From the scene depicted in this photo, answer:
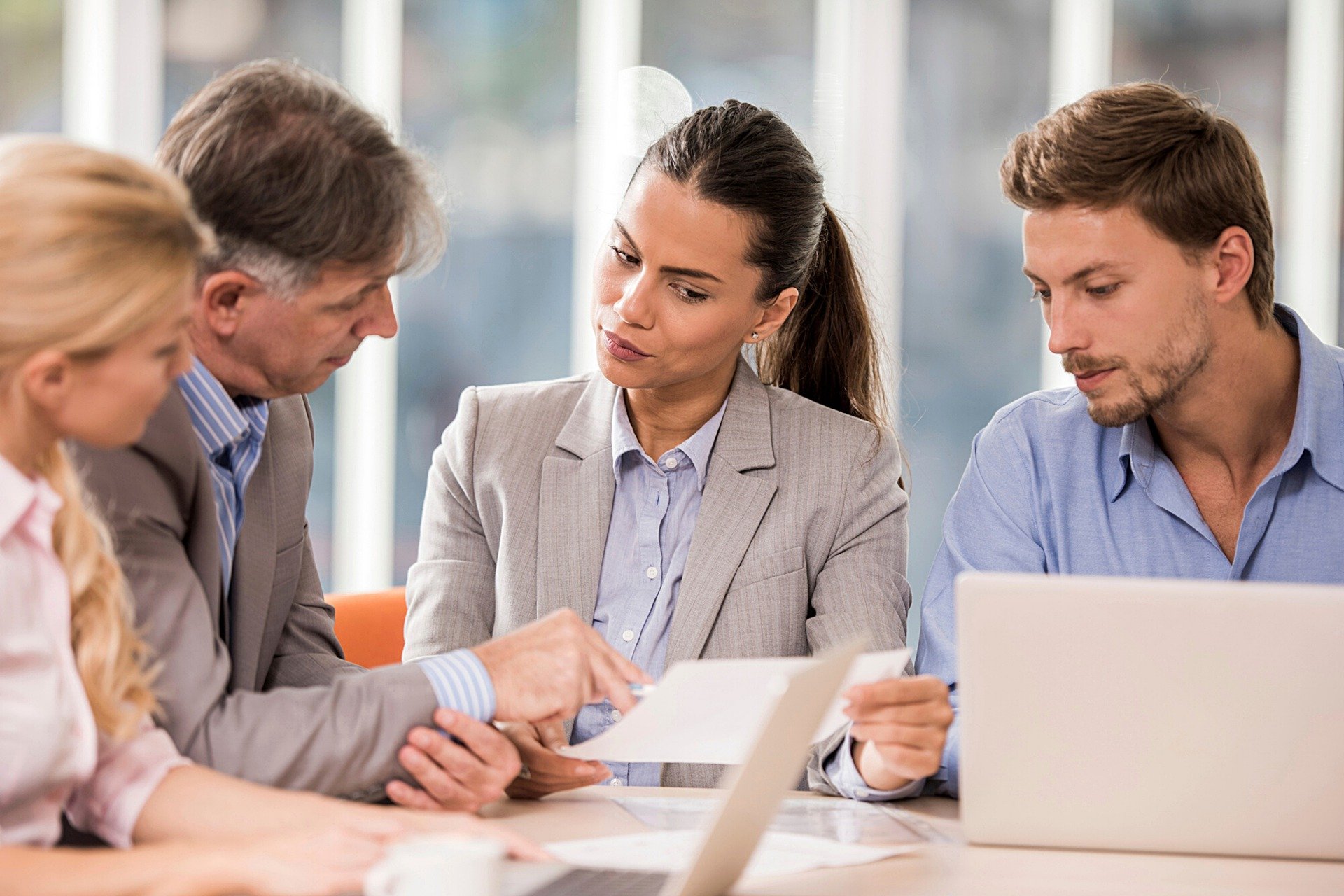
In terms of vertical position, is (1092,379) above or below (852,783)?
above

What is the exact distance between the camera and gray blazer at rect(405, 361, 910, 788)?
5.92 feet

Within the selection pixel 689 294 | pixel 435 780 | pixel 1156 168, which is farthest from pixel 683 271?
pixel 435 780

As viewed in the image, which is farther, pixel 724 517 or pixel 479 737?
pixel 724 517

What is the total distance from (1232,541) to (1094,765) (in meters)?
0.76

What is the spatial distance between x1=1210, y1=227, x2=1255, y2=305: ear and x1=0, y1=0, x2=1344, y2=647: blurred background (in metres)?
1.79

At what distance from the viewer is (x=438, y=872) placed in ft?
2.72

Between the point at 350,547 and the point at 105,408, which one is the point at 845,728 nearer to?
the point at 105,408

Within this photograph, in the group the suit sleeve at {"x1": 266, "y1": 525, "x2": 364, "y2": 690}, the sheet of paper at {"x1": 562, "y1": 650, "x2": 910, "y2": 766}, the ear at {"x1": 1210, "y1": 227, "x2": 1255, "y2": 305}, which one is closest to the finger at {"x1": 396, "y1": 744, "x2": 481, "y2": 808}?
the sheet of paper at {"x1": 562, "y1": 650, "x2": 910, "y2": 766}

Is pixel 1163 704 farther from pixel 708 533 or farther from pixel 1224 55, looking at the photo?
pixel 1224 55

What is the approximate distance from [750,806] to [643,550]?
925 mm

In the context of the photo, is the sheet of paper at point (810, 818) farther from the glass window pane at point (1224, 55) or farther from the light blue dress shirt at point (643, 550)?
the glass window pane at point (1224, 55)

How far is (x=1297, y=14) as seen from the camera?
3574 mm

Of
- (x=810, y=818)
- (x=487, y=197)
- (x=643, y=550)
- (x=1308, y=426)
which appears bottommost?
(x=810, y=818)

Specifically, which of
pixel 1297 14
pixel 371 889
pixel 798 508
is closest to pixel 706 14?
pixel 1297 14
